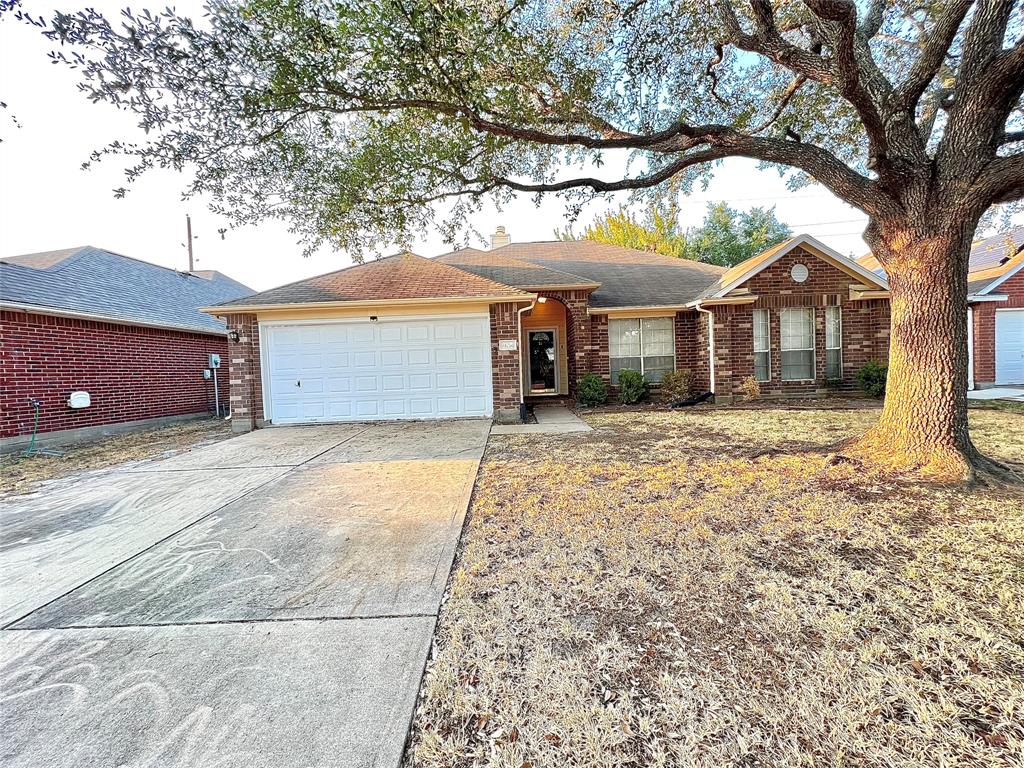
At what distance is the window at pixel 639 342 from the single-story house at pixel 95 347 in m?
10.7

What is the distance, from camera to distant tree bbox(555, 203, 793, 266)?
2536cm

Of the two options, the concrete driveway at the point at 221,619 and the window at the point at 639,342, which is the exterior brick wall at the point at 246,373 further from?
the window at the point at 639,342

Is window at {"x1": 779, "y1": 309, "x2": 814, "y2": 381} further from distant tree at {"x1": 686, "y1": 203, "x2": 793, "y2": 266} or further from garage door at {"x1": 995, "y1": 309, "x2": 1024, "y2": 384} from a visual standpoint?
distant tree at {"x1": 686, "y1": 203, "x2": 793, "y2": 266}

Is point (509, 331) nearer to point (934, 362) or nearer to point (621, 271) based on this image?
point (621, 271)

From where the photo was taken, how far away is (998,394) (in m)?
11.2

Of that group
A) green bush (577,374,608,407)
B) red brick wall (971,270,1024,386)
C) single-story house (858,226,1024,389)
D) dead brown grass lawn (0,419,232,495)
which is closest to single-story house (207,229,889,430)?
green bush (577,374,608,407)

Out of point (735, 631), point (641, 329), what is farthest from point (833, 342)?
point (735, 631)

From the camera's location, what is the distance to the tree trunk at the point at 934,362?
4512mm

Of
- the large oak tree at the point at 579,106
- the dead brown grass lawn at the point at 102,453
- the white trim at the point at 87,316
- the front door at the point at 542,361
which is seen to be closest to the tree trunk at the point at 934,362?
the large oak tree at the point at 579,106

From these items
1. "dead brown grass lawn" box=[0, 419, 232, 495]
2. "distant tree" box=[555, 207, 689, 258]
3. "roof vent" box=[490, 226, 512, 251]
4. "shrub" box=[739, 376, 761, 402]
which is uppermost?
"distant tree" box=[555, 207, 689, 258]

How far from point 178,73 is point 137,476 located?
16.3 feet

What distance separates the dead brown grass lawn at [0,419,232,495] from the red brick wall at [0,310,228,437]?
70 cm

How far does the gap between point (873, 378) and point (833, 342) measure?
124cm

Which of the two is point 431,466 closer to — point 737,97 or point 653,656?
point 653,656
